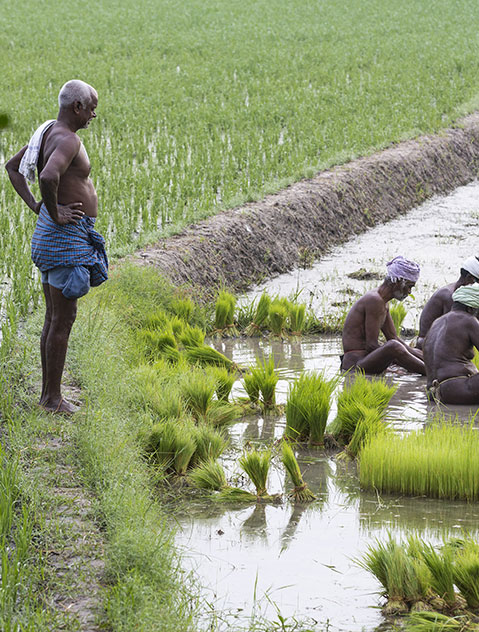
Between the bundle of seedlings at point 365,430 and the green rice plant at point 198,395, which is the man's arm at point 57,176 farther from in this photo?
the bundle of seedlings at point 365,430

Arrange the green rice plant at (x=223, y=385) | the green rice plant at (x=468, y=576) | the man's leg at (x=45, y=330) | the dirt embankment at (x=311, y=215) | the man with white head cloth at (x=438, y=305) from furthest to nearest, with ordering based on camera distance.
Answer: the dirt embankment at (x=311, y=215)
the man with white head cloth at (x=438, y=305)
the green rice plant at (x=223, y=385)
the man's leg at (x=45, y=330)
the green rice plant at (x=468, y=576)

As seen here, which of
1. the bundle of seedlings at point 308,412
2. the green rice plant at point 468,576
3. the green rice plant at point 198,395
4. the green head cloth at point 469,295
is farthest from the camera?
the green head cloth at point 469,295

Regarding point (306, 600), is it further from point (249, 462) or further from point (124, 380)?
point (124, 380)

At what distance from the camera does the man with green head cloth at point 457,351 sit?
5855 mm

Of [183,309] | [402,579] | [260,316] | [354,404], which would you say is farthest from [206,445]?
[260,316]

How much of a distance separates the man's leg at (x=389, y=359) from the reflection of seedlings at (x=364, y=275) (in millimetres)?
2626

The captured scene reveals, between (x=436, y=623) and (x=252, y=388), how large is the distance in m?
2.92

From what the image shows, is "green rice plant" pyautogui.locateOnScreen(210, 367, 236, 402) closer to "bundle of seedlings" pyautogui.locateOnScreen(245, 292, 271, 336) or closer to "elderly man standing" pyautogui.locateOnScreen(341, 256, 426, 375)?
"elderly man standing" pyautogui.locateOnScreen(341, 256, 426, 375)

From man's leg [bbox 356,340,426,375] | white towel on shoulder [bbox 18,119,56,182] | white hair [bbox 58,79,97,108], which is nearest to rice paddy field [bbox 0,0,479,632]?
man's leg [bbox 356,340,426,375]

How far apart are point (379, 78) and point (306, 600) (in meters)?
16.5

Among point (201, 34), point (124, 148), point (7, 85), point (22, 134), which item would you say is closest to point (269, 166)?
point (124, 148)

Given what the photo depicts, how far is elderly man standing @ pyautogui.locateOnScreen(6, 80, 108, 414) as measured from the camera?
14.5 ft

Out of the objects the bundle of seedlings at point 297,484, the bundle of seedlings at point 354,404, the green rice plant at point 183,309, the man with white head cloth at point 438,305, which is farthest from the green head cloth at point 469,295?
the green rice plant at point 183,309

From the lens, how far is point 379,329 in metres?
6.66
